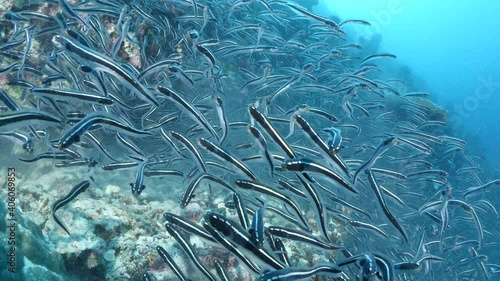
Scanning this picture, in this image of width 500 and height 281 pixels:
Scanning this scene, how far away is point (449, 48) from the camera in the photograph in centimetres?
13550

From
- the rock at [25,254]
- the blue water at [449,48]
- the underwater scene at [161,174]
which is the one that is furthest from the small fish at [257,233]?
the blue water at [449,48]

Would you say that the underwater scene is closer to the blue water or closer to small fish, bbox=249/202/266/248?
small fish, bbox=249/202/266/248

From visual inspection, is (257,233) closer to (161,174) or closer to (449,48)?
(161,174)

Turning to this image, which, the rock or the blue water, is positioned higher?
the blue water

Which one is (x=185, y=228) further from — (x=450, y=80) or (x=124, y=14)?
(x=450, y=80)

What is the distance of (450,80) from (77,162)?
351 ft

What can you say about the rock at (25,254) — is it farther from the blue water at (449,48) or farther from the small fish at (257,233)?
the blue water at (449,48)

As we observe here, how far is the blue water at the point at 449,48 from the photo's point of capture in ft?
170

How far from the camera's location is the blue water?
170 feet

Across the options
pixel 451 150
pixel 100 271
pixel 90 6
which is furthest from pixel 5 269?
pixel 451 150

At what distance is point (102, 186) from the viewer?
23.4 ft

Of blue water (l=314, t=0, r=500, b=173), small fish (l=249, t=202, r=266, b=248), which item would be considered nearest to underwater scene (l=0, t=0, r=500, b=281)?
small fish (l=249, t=202, r=266, b=248)

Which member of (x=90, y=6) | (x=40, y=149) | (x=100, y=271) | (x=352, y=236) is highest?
(x=90, y=6)

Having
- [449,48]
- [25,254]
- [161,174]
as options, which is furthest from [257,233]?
[449,48]
